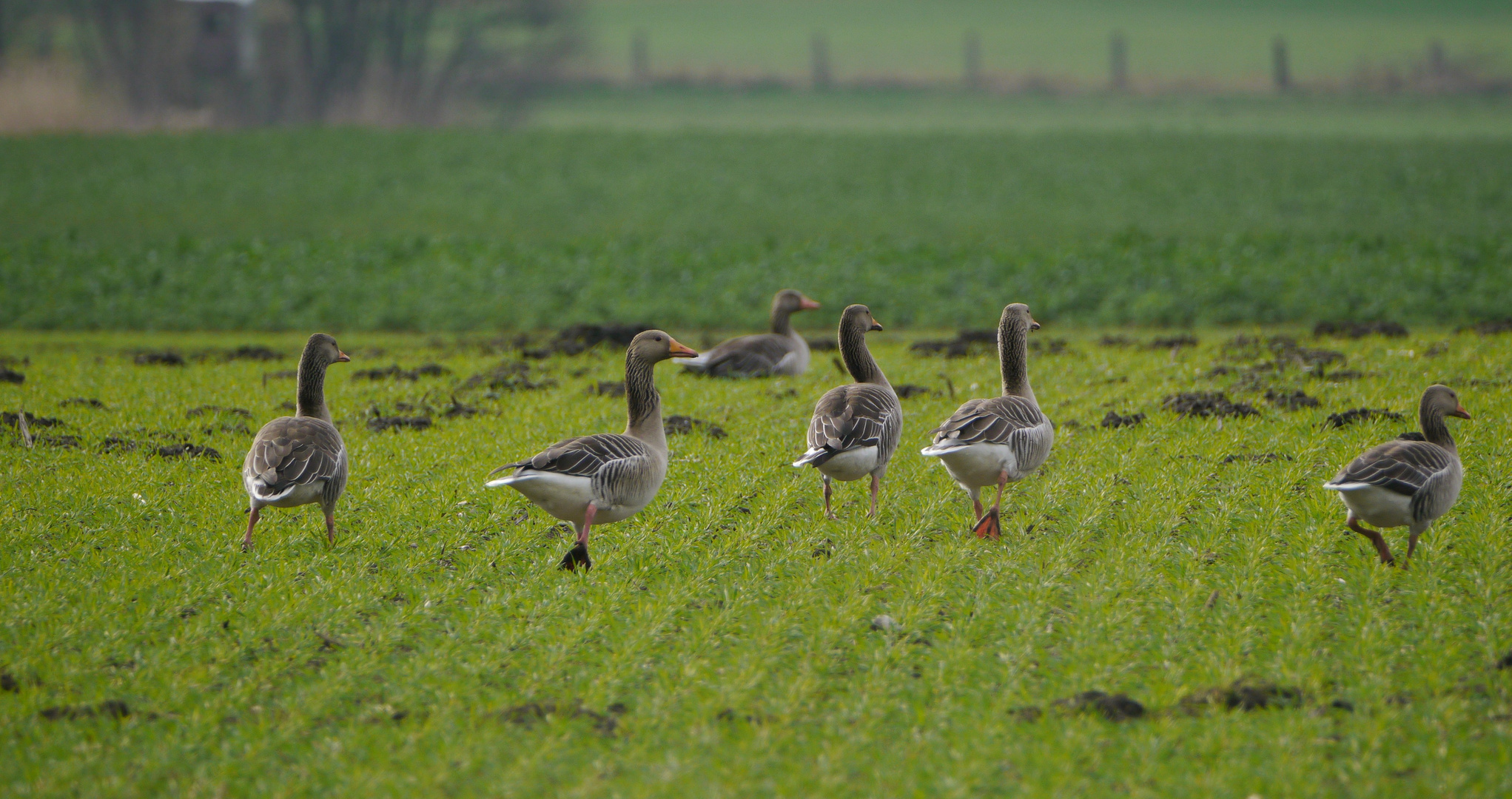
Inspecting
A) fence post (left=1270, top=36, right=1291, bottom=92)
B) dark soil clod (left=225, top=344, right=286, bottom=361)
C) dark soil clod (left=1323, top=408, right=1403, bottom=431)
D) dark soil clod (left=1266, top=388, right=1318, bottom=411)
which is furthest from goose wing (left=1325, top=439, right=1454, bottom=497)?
fence post (left=1270, top=36, right=1291, bottom=92)

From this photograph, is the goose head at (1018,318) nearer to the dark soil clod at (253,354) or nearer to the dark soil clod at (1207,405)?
the dark soil clod at (1207,405)

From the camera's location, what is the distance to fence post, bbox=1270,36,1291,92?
6888cm

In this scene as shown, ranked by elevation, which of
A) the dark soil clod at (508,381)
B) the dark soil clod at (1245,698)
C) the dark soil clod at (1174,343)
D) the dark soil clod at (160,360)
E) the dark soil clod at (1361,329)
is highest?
the dark soil clod at (160,360)

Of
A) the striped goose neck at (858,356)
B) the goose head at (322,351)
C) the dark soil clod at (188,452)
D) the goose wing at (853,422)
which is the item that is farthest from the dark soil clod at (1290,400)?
the dark soil clod at (188,452)

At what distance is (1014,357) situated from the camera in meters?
10.9

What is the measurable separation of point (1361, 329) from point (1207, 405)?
8723 millimetres

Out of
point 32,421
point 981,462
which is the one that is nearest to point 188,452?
point 32,421

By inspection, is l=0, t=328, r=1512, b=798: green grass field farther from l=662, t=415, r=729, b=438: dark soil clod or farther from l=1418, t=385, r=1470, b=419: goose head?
l=1418, t=385, r=1470, b=419: goose head

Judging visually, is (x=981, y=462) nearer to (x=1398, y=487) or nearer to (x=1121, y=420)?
(x=1398, y=487)

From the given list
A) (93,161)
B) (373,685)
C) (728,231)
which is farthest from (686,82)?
(373,685)

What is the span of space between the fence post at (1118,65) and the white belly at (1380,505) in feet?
220

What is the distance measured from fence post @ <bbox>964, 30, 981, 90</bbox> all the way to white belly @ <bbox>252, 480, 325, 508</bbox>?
6886 centimetres

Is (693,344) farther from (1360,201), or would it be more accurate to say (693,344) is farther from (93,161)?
(93,161)

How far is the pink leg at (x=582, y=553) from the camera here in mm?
8508
